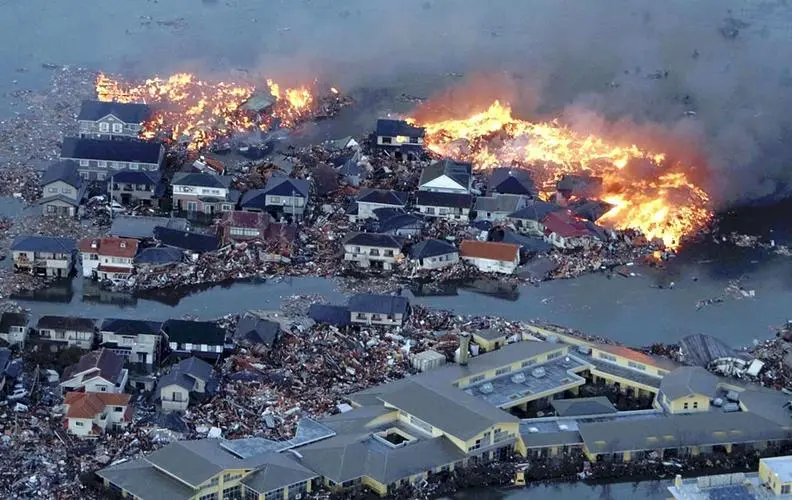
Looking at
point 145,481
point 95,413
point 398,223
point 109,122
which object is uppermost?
point 109,122

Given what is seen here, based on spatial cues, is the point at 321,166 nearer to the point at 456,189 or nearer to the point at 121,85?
the point at 456,189

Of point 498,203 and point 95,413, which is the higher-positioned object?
point 498,203

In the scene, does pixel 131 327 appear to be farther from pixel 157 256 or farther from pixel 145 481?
pixel 145 481

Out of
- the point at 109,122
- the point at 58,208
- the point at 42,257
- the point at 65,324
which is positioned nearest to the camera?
the point at 65,324

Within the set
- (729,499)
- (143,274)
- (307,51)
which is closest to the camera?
(729,499)

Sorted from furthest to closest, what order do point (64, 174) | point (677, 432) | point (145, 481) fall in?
1. point (64, 174)
2. point (677, 432)
3. point (145, 481)

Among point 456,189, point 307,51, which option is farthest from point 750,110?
point 307,51

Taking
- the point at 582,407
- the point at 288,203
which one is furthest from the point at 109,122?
the point at 582,407
